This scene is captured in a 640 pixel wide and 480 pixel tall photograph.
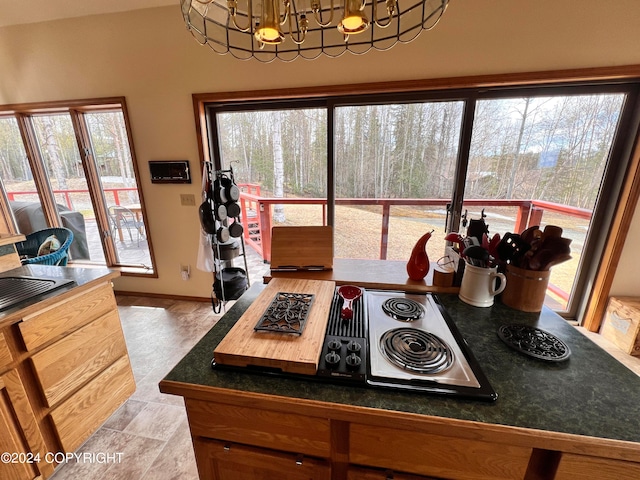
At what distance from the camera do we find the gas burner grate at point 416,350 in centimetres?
77

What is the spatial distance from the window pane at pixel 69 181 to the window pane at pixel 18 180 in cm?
22

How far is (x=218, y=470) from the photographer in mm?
870

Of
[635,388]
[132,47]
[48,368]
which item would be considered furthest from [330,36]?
[132,47]

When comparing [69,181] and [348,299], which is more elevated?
[69,181]

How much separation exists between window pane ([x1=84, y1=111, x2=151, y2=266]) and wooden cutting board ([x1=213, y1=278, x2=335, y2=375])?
2704mm

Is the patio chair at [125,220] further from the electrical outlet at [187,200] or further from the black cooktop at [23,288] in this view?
the black cooktop at [23,288]

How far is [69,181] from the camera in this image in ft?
9.68

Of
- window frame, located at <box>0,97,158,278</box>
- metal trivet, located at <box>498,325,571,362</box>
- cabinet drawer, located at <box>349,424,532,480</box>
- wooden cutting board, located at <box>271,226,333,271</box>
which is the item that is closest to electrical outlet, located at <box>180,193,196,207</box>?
window frame, located at <box>0,97,158,278</box>

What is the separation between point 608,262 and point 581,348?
1.96 meters

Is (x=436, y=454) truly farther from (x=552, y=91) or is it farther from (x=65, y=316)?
(x=552, y=91)

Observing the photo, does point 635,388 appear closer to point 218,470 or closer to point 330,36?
point 218,470

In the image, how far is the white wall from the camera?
184cm

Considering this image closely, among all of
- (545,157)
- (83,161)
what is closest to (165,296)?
(83,161)

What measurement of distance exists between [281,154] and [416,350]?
2.25 m
